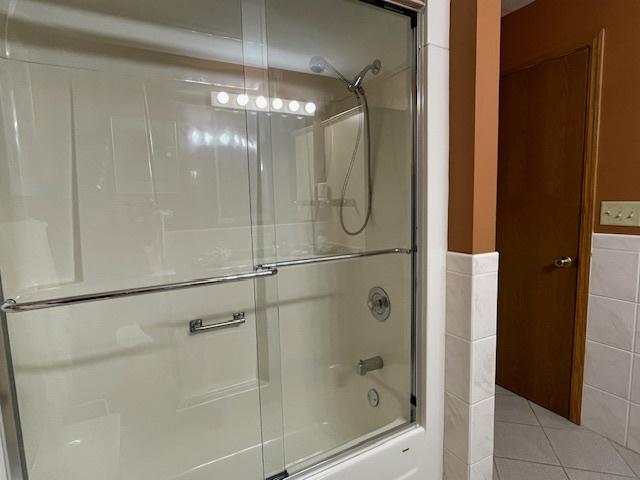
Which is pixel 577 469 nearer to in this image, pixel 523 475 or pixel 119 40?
pixel 523 475

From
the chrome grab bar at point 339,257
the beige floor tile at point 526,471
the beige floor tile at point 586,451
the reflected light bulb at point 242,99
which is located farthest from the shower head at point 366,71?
the beige floor tile at point 586,451

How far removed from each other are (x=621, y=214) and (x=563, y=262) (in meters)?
0.34

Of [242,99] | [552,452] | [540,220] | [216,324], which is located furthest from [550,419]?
[242,99]

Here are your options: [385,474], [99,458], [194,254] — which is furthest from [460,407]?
[99,458]

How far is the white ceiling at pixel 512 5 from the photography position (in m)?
1.87

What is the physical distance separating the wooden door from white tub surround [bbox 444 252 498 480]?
926 mm

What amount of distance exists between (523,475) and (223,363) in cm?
144

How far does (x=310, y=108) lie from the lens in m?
1.78

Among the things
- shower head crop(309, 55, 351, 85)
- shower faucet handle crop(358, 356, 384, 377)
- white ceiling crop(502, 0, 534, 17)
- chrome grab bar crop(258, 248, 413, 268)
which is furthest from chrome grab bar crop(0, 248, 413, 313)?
white ceiling crop(502, 0, 534, 17)

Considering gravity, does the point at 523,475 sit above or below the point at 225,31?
below

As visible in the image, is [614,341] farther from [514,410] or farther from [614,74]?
[614,74]

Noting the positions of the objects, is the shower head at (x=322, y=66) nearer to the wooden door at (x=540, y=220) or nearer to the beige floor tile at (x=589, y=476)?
the wooden door at (x=540, y=220)

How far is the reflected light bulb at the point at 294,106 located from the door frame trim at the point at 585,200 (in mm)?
1332

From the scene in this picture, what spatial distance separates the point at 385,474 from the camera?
47.4 inches
